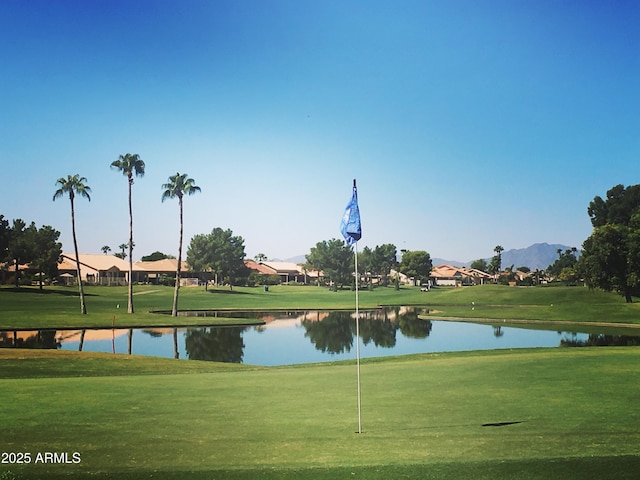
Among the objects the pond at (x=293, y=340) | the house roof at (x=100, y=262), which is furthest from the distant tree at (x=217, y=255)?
the pond at (x=293, y=340)

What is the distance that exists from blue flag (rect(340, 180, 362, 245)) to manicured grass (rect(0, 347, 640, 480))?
446 cm

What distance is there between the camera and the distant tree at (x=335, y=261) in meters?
190

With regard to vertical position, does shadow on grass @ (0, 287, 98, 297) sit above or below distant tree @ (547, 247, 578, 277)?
below

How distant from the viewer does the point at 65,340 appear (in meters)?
47.8

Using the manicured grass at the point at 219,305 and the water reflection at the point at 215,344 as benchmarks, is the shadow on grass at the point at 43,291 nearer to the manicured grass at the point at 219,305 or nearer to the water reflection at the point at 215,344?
the manicured grass at the point at 219,305

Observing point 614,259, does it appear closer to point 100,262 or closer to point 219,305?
point 219,305

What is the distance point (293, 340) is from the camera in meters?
52.4

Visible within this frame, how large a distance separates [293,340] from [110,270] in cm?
10249

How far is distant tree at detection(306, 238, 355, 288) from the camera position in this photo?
18975 centimetres

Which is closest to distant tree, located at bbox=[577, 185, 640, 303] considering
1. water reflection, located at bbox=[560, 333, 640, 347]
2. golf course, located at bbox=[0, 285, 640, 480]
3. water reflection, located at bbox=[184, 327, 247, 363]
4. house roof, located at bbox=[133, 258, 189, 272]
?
water reflection, located at bbox=[560, 333, 640, 347]

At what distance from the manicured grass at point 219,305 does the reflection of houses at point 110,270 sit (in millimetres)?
21623

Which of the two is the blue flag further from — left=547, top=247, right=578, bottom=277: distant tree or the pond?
left=547, top=247, right=578, bottom=277: distant tree

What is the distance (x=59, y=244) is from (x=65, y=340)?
58.7 metres

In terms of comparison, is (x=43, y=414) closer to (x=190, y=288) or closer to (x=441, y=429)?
(x=441, y=429)
